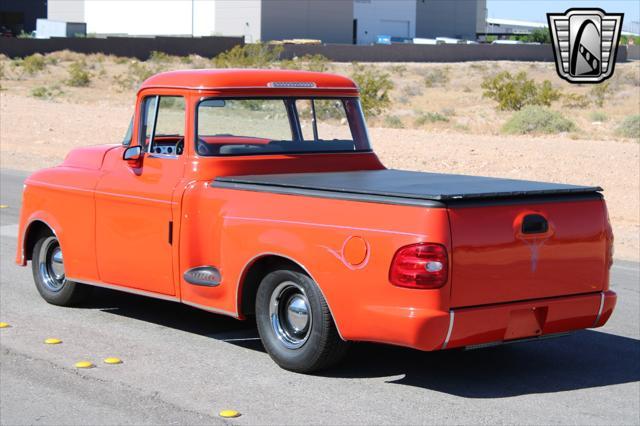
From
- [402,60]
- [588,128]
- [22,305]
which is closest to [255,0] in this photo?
[402,60]

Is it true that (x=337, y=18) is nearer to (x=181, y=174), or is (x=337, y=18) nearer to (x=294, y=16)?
(x=294, y=16)

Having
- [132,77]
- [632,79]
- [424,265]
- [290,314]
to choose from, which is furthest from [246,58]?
[424,265]

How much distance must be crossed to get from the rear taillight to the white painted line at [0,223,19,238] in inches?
300

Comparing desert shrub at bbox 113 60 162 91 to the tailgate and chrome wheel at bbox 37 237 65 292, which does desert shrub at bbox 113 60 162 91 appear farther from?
the tailgate

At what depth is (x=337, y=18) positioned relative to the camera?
335 feet

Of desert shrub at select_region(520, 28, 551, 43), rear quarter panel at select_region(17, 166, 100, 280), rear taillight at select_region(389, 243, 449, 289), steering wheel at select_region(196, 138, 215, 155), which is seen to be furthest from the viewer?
desert shrub at select_region(520, 28, 551, 43)

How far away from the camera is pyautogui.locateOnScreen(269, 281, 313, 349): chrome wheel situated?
283 inches

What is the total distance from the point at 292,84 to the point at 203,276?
181 cm

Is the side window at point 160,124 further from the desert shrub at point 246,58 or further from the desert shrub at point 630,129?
the desert shrub at point 246,58

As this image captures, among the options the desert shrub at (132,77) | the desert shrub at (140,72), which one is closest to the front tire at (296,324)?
the desert shrub at (132,77)

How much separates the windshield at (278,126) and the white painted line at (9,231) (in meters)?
5.16

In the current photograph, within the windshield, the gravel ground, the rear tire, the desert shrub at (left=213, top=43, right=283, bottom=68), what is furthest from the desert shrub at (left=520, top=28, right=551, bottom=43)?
the rear tire

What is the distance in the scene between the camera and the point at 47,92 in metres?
44.4

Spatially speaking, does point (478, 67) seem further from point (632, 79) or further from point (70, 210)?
point (70, 210)
